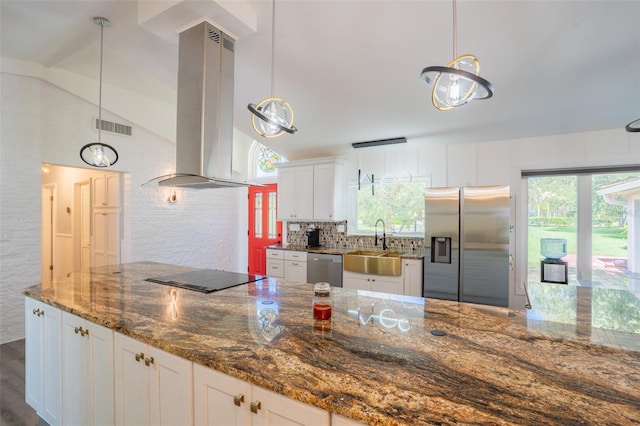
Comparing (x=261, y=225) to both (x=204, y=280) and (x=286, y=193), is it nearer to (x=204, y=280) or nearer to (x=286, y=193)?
(x=286, y=193)

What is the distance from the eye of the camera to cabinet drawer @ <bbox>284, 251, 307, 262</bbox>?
4.72 m

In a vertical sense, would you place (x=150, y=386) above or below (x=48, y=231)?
below

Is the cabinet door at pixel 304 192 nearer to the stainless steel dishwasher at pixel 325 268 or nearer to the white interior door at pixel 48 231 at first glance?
the stainless steel dishwasher at pixel 325 268

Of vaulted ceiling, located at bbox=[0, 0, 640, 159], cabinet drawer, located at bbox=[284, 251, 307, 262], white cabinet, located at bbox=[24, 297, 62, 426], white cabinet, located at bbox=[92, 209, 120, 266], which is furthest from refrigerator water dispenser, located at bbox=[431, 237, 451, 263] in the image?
white cabinet, located at bbox=[92, 209, 120, 266]

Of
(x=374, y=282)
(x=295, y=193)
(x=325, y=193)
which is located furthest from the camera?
(x=295, y=193)

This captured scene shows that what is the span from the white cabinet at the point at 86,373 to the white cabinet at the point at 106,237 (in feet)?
11.0

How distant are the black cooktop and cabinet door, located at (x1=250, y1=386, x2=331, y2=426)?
114cm

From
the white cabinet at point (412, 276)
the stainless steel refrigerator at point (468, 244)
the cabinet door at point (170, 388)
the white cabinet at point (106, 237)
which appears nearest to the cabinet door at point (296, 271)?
the white cabinet at point (412, 276)

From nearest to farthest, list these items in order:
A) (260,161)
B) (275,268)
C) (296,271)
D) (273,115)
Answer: (273,115)
(296,271)
(275,268)
(260,161)

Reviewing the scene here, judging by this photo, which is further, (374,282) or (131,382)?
(374,282)

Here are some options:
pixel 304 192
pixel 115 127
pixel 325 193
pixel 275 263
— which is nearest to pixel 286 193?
Answer: pixel 304 192

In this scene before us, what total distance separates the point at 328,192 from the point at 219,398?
386 centimetres

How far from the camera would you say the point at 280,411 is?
1.02 meters

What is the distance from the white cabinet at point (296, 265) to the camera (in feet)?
15.5
